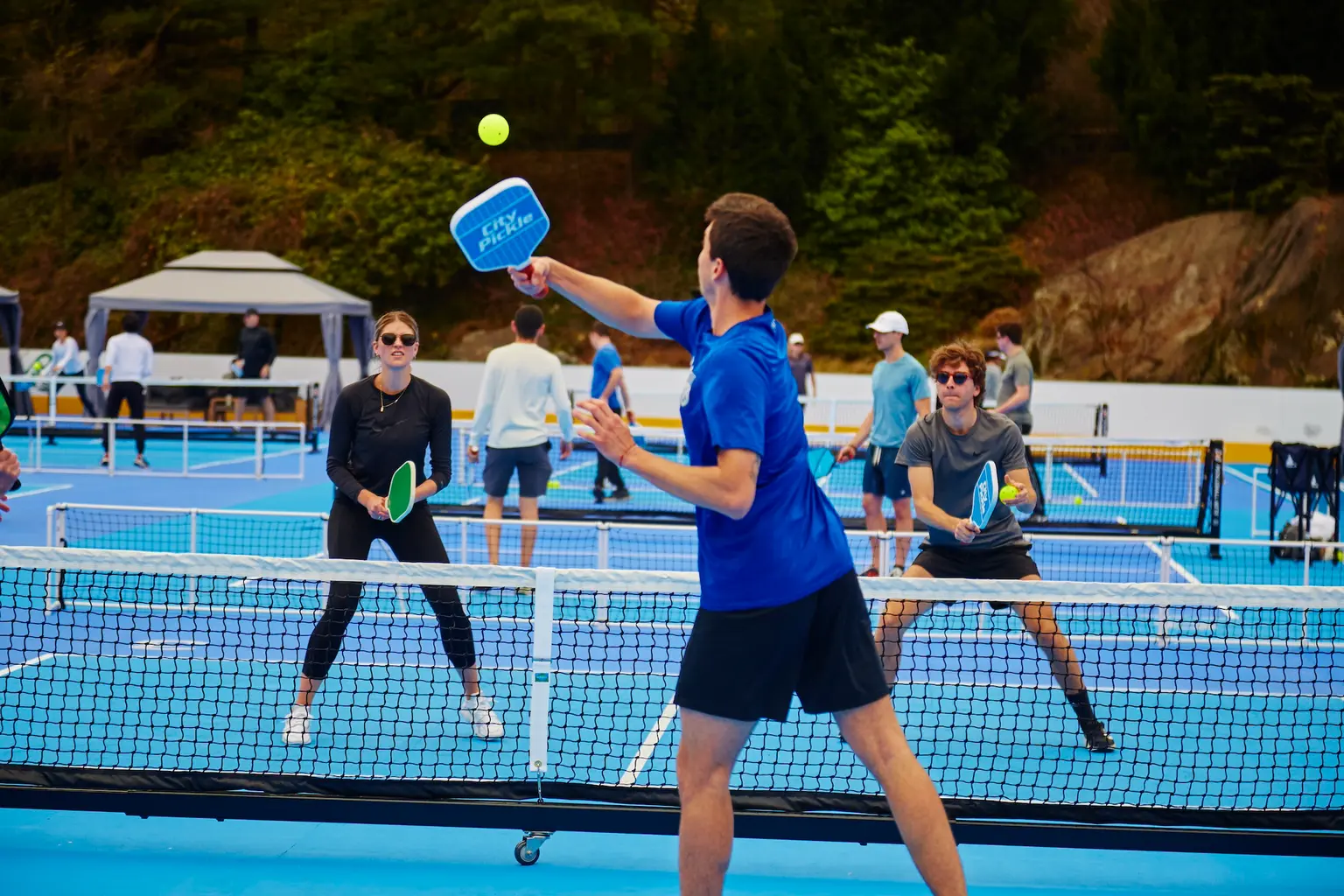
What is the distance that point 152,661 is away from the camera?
7359mm

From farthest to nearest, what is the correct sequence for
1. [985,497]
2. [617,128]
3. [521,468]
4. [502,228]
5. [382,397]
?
[617,128], [521,468], [382,397], [985,497], [502,228]

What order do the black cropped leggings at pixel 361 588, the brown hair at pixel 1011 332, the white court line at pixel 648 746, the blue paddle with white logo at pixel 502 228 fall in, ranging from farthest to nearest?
the brown hair at pixel 1011 332, the black cropped leggings at pixel 361 588, the white court line at pixel 648 746, the blue paddle with white logo at pixel 502 228

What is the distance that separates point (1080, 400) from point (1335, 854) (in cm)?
2273

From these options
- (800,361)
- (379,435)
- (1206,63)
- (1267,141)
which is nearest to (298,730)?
(379,435)

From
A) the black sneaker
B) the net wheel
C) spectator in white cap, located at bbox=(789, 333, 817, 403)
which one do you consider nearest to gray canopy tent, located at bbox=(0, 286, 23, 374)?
spectator in white cap, located at bbox=(789, 333, 817, 403)

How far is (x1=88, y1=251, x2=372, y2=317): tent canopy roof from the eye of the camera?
2303 centimetres

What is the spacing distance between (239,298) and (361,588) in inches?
736

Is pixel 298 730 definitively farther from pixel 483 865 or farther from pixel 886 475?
pixel 886 475

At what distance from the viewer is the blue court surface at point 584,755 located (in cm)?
450

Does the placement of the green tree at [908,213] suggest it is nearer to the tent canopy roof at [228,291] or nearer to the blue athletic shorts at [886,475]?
the tent canopy roof at [228,291]

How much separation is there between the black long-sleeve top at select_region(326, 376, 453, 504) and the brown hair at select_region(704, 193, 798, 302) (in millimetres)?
2807

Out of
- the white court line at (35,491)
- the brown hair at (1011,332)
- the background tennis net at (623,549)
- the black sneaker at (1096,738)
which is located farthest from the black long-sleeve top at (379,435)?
the white court line at (35,491)

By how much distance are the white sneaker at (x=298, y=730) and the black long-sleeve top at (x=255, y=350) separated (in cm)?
1698

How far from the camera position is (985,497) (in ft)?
18.5
